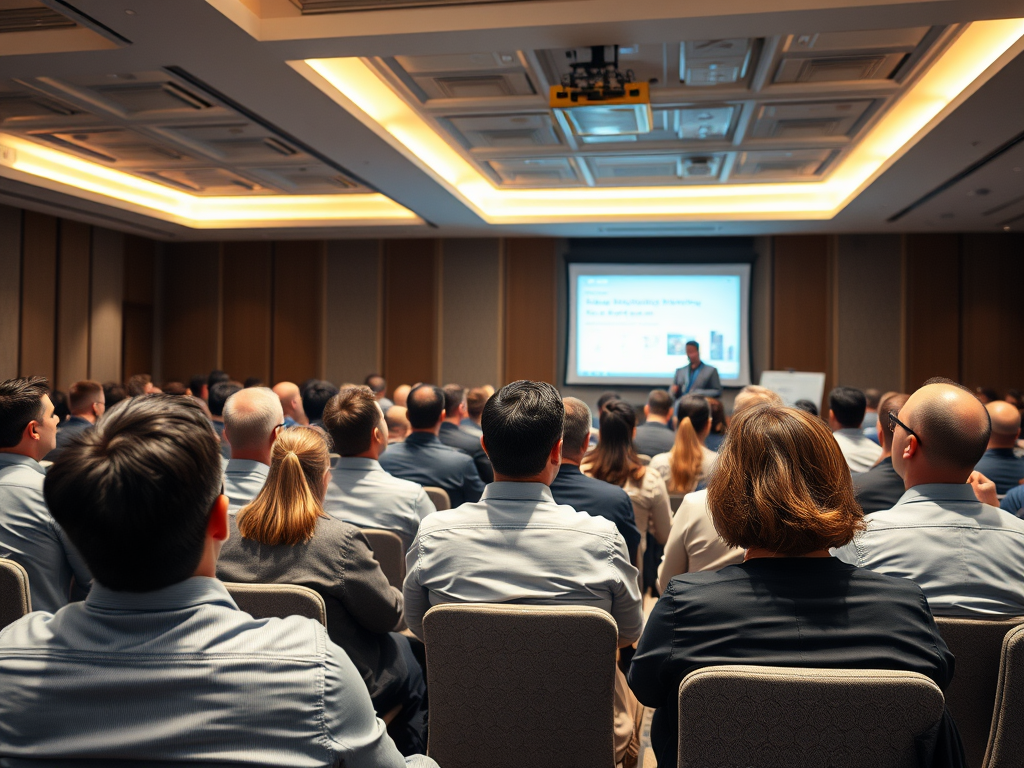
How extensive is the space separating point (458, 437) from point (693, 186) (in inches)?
235

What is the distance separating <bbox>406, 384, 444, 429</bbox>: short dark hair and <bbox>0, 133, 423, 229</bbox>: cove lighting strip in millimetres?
6384

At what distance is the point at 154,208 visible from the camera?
10.1 meters

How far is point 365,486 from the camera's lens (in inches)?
119

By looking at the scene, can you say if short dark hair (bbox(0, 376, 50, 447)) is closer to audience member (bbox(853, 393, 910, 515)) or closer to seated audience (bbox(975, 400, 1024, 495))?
audience member (bbox(853, 393, 910, 515))

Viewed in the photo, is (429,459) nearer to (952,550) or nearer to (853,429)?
(853,429)

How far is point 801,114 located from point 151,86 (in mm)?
5295

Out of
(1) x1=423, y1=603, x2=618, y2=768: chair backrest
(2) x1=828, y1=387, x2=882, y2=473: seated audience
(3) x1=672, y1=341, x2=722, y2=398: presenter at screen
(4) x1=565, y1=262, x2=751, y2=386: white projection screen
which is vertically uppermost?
(4) x1=565, y1=262, x2=751, y2=386: white projection screen

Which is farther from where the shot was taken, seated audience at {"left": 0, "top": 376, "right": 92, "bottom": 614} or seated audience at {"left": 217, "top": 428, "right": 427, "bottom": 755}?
seated audience at {"left": 0, "top": 376, "right": 92, "bottom": 614}

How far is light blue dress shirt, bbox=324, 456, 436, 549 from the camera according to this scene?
296 cm

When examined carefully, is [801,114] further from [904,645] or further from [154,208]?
[154,208]

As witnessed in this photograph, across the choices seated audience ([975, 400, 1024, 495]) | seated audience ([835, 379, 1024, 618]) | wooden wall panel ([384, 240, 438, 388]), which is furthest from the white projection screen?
seated audience ([835, 379, 1024, 618])

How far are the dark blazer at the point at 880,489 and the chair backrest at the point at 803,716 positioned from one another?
2009mm

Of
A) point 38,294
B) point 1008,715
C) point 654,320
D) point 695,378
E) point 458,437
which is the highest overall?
point 38,294

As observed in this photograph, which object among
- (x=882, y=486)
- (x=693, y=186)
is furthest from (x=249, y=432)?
(x=693, y=186)
